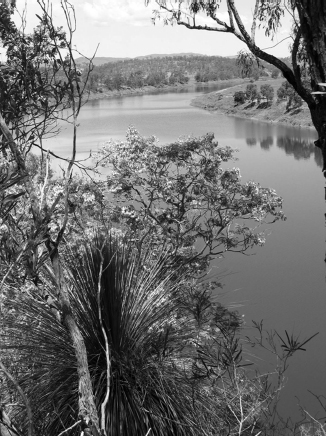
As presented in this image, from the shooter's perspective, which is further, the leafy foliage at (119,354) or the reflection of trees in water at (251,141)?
the reflection of trees in water at (251,141)

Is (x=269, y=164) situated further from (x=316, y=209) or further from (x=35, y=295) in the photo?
(x=35, y=295)

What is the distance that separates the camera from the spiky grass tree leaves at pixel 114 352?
188 centimetres

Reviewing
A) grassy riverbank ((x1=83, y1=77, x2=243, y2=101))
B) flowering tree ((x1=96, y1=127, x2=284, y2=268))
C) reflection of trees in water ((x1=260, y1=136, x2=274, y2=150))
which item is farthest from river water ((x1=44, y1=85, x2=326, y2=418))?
grassy riverbank ((x1=83, y1=77, x2=243, y2=101))

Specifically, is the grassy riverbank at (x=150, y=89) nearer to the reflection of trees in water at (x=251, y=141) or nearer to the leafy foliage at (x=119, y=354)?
the reflection of trees in water at (x=251, y=141)

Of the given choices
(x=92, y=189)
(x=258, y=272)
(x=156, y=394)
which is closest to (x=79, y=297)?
(x=156, y=394)

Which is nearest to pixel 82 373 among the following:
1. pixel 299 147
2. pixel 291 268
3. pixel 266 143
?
pixel 291 268

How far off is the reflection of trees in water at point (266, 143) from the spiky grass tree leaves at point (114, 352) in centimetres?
1988

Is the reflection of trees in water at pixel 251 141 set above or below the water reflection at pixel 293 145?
above

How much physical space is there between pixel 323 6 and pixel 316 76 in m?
0.22

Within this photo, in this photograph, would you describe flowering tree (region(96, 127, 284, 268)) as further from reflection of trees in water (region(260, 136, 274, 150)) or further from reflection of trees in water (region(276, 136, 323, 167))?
reflection of trees in water (region(260, 136, 274, 150))

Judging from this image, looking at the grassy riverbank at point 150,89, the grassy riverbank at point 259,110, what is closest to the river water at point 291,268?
the grassy riverbank at point 259,110

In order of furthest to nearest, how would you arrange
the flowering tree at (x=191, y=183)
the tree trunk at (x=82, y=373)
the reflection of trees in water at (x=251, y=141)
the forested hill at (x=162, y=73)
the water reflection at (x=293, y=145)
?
the forested hill at (x=162, y=73)
the reflection of trees in water at (x=251, y=141)
the water reflection at (x=293, y=145)
the flowering tree at (x=191, y=183)
the tree trunk at (x=82, y=373)

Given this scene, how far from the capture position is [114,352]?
1984 millimetres

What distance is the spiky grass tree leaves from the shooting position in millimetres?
1882
